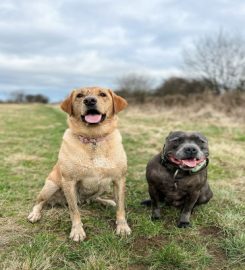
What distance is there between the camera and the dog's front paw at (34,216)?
4.61 m

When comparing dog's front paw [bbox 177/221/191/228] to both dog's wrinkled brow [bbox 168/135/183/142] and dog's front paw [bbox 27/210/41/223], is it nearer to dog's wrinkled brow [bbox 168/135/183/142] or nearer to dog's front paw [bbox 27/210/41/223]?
dog's wrinkled brow [bbox 168/135/183/142]

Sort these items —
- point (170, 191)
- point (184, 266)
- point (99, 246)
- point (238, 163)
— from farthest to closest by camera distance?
point (238, 163) < point (170, 191) < point (99, 246) < point (184, 266)

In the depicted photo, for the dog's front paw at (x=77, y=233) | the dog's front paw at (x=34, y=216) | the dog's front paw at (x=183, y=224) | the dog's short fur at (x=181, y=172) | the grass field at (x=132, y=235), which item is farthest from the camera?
the dog's front paw at (x=34, y=216)

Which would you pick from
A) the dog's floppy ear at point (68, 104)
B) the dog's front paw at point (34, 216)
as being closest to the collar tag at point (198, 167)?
the dog's floppy ear at point (68, 104)

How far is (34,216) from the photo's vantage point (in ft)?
15.2

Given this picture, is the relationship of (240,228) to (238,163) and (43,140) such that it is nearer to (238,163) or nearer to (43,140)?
(238,163)

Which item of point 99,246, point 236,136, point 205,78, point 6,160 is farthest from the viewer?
point 205,78

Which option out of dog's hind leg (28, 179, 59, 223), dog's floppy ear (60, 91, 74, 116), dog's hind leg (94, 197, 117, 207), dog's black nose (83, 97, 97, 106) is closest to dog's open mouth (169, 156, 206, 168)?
dog's black nose (83, 97, 97, 106)

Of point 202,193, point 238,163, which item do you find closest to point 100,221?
point 202,193

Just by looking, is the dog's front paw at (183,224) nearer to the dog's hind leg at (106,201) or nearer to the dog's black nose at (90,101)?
the dog's hind leg at (106,201)

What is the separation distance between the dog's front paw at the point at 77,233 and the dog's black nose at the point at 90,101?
51.5 inches

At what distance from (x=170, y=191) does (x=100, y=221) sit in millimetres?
885

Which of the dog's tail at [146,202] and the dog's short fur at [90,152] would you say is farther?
the dog's tail at [146,202]

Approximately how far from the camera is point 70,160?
4.32 m
